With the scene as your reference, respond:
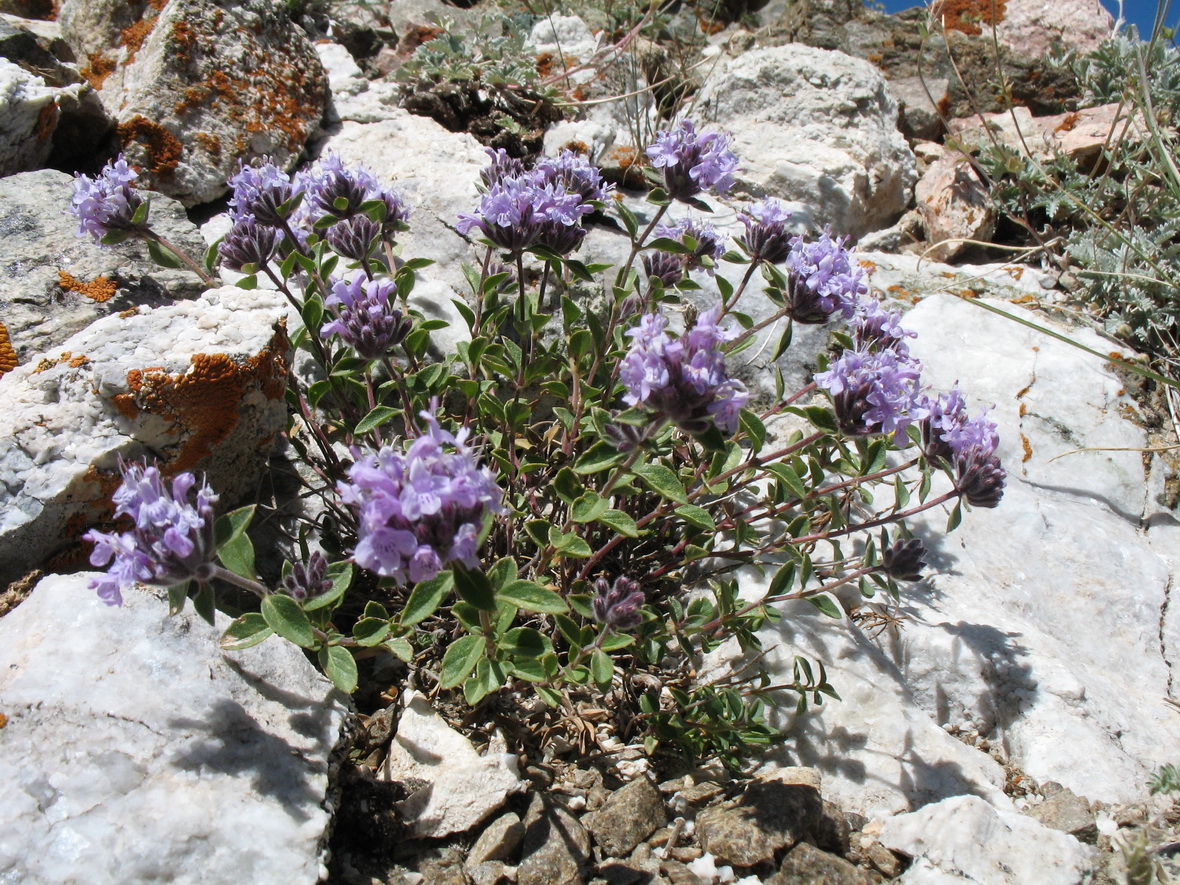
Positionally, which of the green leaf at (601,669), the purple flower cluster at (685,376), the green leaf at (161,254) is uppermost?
the purple flower cluster at (685,376)

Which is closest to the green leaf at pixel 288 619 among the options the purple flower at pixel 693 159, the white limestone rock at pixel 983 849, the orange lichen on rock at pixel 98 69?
the white limestone rock at pixel 983 849

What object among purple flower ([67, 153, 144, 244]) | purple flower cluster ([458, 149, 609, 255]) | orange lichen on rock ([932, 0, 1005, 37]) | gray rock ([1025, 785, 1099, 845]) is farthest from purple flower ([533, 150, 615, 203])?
orange lichen on rock ([932, 0, 1005, 37])

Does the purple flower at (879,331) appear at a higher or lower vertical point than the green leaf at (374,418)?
higher

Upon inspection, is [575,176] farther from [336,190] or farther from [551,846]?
[551,846]

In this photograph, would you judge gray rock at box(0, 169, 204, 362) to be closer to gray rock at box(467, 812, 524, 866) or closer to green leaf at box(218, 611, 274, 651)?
green leaf at box(218, 611, 274, 651)

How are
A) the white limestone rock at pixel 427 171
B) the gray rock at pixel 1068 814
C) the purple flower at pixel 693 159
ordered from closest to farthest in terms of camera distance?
the gray rock at pixel 1068 814 → the purple flower at pixel 693 159 → the white limestone rock at pixel 427 171

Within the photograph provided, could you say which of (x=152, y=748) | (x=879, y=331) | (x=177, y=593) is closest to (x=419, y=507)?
(x=177, y=593)

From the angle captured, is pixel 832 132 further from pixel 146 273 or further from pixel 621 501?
pixel 146 273

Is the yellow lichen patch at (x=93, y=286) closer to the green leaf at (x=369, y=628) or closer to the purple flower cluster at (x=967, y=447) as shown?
the green leaf at (x=369, y=628)
